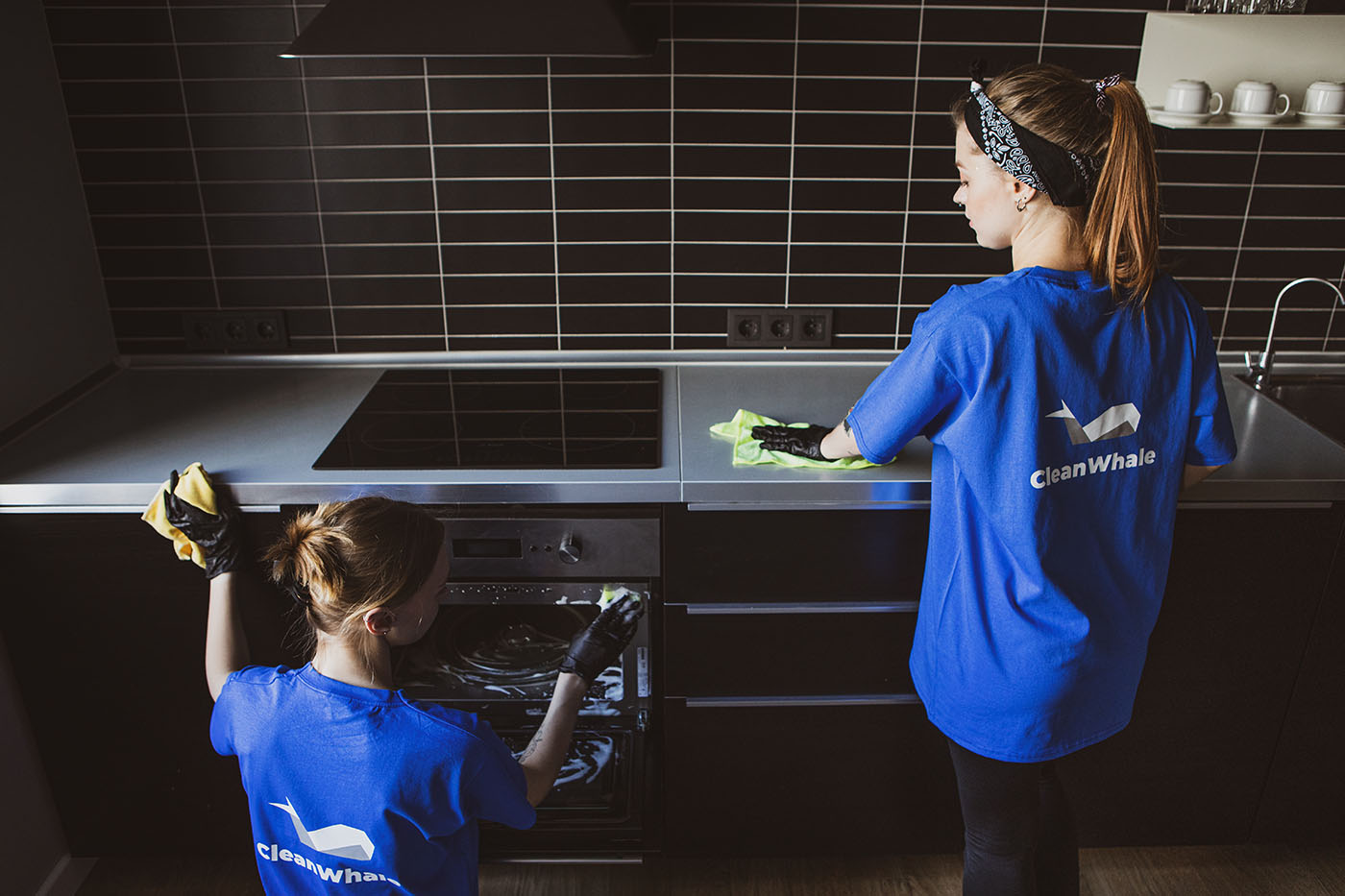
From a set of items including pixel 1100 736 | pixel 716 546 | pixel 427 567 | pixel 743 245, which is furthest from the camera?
pixel 743 245

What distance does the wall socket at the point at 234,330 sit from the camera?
2.01 metres

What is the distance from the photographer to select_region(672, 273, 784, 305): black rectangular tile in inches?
78.5

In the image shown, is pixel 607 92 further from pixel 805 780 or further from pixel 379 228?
pixel 805 780

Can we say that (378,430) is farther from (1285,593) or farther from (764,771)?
(1285,593)

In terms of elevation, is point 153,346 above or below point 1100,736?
above

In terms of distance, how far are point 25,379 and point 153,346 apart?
1.01 feet

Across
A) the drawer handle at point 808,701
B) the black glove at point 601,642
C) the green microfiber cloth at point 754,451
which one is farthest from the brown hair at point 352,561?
the drawer handle at point 808,701

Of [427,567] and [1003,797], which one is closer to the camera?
[427,567]

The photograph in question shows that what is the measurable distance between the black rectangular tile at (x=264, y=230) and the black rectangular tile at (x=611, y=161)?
48 cm

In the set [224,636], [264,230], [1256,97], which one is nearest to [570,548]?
[224,636]

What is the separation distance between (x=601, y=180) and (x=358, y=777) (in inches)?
48.4

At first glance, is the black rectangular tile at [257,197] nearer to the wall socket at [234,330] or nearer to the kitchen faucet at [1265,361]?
the wall socket at [234,330]

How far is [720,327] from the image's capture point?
6.66 ft

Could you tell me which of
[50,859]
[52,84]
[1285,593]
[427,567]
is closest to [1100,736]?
[1285,593]
